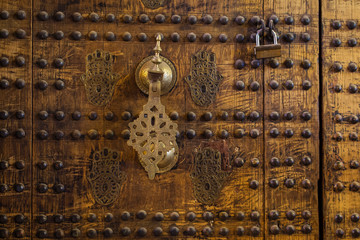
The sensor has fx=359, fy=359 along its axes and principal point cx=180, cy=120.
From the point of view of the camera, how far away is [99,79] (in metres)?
1.38

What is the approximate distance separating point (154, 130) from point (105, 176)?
0.94ft

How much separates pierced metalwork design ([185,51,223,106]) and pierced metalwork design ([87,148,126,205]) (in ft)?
1.30

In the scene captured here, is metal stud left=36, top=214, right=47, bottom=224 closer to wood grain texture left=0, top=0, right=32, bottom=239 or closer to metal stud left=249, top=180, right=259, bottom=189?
wood grain texture left=0, top=0, right=32, bottom=239

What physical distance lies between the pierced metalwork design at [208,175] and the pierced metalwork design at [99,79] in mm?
424

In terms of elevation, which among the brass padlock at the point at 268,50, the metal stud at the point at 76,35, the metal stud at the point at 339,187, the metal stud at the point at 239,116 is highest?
the metal stud at the point at 76,35

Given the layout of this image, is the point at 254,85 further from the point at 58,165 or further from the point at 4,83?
the point at 4,83

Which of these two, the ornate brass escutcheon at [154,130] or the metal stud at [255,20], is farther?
the metal stud at [255,20]

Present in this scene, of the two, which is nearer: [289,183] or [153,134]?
[153,134]

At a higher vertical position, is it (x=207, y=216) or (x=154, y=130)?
(x=154, y=130)

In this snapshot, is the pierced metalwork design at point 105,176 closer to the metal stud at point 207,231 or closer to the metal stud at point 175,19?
the metal stud at point 207,231

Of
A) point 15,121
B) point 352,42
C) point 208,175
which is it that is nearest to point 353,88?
point 352,42

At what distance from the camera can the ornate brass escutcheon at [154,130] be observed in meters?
1.25

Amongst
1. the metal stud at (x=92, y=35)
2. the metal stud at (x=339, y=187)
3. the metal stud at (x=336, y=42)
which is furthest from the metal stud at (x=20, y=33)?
the metal stud at (x=339, y=187)

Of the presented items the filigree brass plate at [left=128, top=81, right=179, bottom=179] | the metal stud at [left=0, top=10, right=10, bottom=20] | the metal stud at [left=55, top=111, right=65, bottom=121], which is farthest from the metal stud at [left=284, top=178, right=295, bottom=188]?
the metal stud at [left=0, top=10, right=10, bottom=20]
